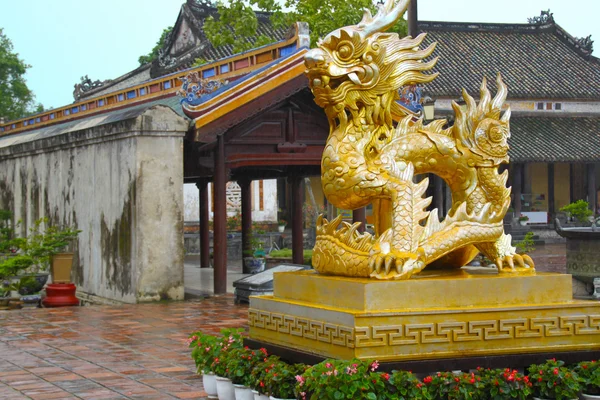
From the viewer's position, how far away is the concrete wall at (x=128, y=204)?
14.6 metres

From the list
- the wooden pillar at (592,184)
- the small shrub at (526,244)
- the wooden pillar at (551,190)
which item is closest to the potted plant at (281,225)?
the wooden pillar at (551,190)

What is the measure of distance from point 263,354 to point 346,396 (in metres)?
1.41

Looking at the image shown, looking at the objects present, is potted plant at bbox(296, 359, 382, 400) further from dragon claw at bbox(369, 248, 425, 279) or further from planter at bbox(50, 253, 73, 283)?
planter at bbox(50, 253, 73, 283)

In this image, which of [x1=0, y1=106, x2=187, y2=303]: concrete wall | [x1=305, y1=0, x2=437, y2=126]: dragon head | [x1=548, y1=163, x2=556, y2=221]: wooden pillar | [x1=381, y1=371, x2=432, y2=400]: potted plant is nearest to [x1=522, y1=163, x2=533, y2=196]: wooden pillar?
[x1=548, y1=163, x2=556, y2=221]: wooden pillar

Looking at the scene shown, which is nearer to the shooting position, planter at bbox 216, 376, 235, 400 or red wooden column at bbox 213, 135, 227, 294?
planter at bbox 216, 376, 235, 400

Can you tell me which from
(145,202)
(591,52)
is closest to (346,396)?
(145,202)

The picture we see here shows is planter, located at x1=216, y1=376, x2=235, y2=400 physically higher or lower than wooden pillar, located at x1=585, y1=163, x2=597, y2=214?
lower

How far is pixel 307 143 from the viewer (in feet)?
54.4

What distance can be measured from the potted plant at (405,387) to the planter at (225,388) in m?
1.72

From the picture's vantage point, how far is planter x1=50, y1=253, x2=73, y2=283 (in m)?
15.6

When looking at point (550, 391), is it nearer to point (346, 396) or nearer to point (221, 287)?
point (346, 396)

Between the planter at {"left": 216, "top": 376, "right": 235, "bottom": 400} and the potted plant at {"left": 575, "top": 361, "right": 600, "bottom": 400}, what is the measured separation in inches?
100.0

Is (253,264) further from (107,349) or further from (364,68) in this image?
(364,68)

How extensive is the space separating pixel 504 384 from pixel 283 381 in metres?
1.46
